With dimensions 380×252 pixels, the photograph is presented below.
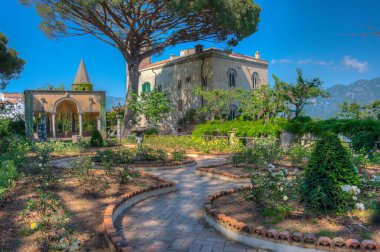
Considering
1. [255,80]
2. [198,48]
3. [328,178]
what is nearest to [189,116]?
[198,48]

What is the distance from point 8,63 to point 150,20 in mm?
13173

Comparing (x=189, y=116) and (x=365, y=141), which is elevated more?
(x=189, y=116)

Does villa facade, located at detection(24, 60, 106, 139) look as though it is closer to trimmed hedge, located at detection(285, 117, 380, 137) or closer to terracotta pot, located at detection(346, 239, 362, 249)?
trimmed hedge, located at detection(285, 117, 380, 137)

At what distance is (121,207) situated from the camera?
19.1ft

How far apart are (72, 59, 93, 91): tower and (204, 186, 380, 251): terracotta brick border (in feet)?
106

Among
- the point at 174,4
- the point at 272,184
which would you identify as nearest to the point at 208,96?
the point at 174,4

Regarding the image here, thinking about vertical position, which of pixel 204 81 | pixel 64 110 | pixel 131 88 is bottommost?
pixel 64 110

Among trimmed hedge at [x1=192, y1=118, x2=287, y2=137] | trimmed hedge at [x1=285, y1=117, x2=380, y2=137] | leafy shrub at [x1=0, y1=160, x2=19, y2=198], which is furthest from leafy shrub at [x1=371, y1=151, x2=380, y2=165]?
leafy shrub at [x1=0, y1=160, x2=19, y2=198]

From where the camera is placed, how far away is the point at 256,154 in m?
9.95

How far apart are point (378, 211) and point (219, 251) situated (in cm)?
236

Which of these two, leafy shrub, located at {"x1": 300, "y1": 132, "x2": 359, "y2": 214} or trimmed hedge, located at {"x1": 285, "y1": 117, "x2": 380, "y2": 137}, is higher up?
trimmed hedge, located at {"x1": 285, "y1": 117, "x2": 380, "y2": 137}

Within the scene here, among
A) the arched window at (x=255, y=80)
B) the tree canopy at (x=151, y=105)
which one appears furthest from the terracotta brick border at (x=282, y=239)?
the arched window at (x=255, y=80)

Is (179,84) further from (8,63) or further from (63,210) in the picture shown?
(63,210)

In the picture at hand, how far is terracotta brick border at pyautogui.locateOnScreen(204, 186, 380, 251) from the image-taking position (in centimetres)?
373
